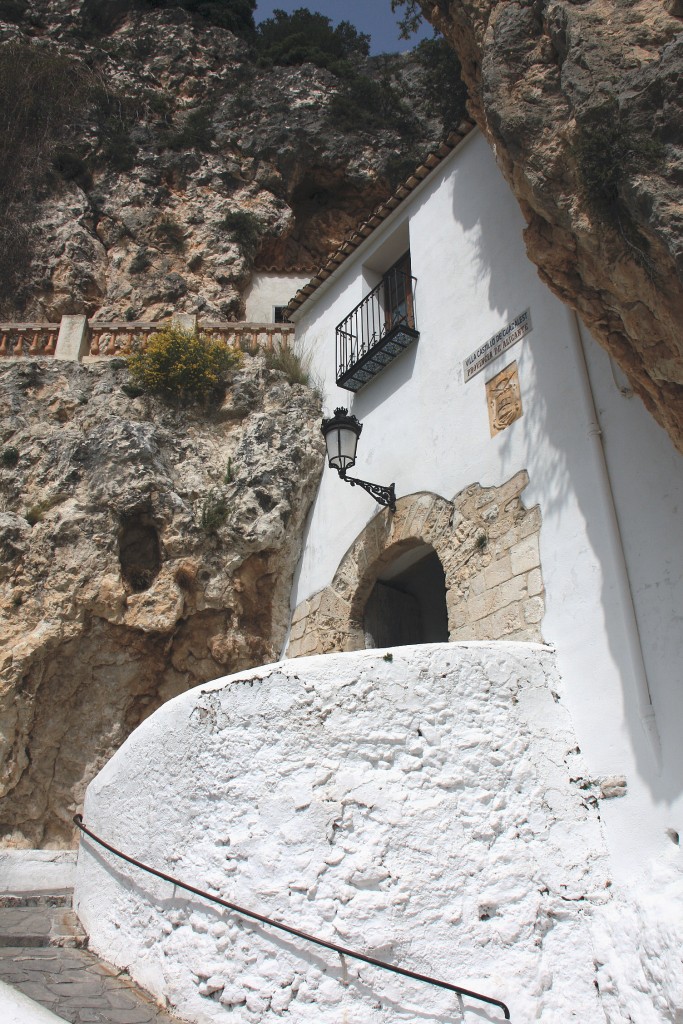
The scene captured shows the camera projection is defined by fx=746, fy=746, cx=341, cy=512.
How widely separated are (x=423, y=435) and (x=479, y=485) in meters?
1.15

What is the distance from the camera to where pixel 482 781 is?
4742 millimetres

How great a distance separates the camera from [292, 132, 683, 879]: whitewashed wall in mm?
4785

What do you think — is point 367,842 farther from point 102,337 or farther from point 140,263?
point 140,263

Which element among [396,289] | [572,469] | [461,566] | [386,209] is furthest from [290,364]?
[572,469]

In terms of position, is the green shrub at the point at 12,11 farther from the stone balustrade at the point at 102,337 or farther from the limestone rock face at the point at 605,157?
the limestone rock face at the point at 605,157

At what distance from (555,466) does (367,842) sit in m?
3.24

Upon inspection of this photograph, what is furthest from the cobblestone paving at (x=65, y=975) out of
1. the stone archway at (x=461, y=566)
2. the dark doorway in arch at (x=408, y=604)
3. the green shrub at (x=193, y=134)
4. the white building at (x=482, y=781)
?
the green shrub at (x=193, y=134)

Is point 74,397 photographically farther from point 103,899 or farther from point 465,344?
point 103,899

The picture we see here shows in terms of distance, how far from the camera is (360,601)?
7953mm

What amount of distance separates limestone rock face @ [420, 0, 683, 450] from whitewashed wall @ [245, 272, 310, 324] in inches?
377

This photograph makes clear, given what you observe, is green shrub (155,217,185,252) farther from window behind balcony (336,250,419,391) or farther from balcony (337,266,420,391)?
balcony (337,266,420,391)

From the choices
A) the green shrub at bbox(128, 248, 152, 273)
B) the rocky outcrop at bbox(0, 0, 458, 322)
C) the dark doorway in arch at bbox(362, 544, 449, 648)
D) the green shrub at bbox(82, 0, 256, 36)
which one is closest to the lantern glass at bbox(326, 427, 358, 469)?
the dark doorway in arch at bbox(362, 544, 449, 648)

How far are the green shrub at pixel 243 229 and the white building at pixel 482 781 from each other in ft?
31.4

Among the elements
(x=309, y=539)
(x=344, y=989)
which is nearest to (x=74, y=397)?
(x=309, y=539)
